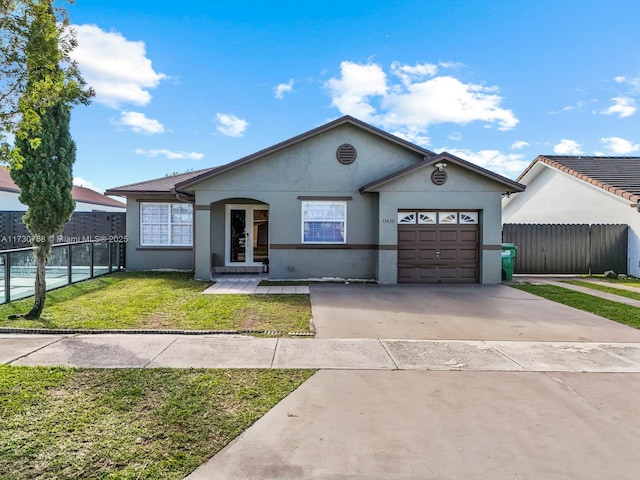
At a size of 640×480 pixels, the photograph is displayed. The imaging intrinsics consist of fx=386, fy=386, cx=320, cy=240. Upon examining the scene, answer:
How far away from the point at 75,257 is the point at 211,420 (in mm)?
10182

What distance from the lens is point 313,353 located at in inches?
216

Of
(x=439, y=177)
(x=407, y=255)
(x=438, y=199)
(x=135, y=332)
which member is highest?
(x=439, y=177)

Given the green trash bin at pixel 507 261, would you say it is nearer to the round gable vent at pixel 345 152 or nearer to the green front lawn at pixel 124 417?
the round gable vent at pixel 345 152

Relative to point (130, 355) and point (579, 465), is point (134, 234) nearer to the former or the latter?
point (130, 355)

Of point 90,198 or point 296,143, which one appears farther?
point 90,198

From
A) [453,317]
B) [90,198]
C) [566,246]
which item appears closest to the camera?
[453,317]

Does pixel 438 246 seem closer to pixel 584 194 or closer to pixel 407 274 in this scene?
pixel 407 274

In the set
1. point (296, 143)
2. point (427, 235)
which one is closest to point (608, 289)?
point (427, 235)

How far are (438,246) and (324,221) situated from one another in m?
3.82

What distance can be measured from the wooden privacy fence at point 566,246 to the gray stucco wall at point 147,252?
1261cm

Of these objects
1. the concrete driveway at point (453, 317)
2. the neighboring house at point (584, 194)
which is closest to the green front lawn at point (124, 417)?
the concrete driveway at point (453, 317)

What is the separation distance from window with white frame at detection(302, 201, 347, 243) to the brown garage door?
1899mm

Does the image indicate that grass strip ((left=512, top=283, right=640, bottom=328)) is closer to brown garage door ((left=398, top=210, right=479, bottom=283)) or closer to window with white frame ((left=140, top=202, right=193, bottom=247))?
brown garage door ((left=398, top=210, right=479, bottom=283))

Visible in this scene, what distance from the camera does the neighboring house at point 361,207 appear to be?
12.3 metres
